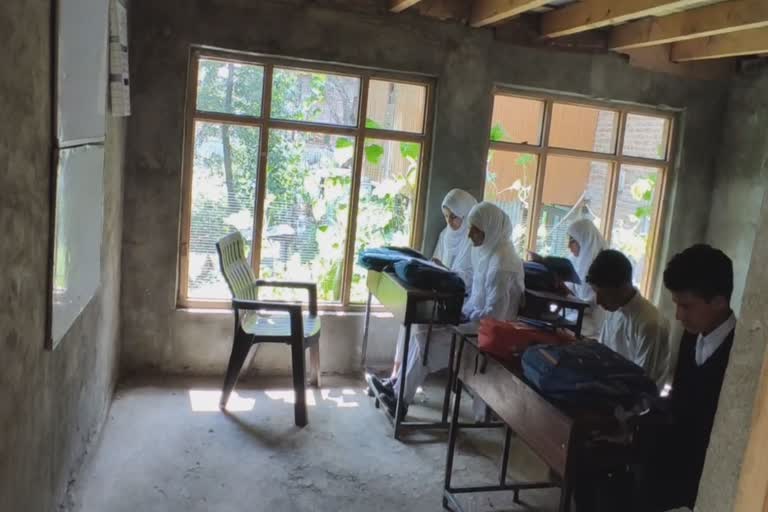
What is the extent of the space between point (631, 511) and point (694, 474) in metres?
0.25

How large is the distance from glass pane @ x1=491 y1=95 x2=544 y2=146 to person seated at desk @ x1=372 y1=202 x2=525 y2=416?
1.05m

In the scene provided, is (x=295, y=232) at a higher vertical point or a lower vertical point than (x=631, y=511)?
higher

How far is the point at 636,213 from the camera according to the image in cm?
505

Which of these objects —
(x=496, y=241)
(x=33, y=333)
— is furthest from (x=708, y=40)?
(x=33, y=333)

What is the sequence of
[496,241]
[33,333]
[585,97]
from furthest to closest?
[585,97]
[496,241]
[33,333]

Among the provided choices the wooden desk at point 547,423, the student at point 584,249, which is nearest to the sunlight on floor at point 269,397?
the wooden desk at point 547,423

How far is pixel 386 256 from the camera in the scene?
405 centimetres

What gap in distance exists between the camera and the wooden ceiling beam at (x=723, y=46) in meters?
3.99

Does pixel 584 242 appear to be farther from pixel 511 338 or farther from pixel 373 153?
pixel 511 338

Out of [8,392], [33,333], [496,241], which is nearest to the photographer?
[8,392]

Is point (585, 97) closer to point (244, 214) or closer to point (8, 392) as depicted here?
point (244, 214)

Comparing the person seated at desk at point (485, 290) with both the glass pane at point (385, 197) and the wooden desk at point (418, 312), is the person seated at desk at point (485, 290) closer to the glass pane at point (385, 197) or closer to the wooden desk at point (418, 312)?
the wooden desk at point (418, 312)

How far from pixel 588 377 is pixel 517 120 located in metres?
3.00

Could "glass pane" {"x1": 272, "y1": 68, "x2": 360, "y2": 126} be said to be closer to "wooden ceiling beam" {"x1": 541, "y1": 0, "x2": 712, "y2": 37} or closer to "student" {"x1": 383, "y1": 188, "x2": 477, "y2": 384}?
"student" {"x1": 383, "y1": 188, "x2": 477, "y2": 384}
